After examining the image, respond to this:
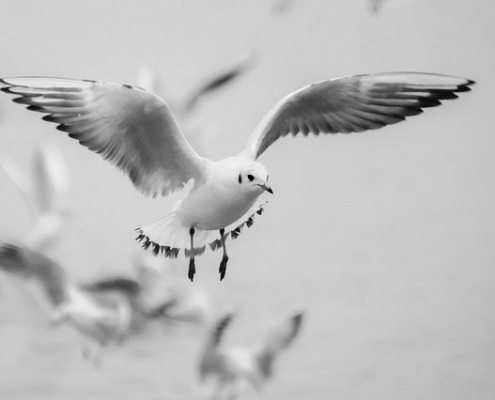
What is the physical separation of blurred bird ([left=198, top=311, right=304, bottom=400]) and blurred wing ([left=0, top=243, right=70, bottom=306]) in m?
0.74

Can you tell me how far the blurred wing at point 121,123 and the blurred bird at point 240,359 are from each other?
2.06 m

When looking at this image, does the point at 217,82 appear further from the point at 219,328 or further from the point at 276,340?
the point at 276,340

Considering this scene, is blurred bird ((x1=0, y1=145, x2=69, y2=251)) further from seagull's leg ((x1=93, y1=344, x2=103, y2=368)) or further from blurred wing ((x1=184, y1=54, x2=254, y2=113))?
blurred wing ((x1=184, y1=54, x2=254, y2=113))

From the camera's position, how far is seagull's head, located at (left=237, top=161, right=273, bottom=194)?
108 inches

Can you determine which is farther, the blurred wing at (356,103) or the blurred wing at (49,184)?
the blurred wing at (49,184)

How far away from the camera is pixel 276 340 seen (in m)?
5.39

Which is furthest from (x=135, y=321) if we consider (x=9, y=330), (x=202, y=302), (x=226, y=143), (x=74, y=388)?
(x=226, y=143)

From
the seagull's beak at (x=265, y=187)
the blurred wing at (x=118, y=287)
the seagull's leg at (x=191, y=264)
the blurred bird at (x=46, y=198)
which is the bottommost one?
the blurred wing at (x=118, y=287)

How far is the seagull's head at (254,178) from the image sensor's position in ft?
8.96

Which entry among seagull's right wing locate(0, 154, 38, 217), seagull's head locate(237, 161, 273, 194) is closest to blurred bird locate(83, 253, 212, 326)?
seagull's right wing locate(0, 154, 38, 217)

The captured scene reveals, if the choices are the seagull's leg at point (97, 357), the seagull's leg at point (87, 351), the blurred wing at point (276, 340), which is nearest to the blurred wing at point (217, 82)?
the blurred wing at point (276, 340)

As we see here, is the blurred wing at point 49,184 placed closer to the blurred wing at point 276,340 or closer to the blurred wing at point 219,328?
the blurred wing at point 219,328

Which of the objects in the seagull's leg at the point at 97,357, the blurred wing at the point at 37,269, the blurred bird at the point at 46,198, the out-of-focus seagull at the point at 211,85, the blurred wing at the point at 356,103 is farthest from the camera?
the seagull's leg at the point at 97,357

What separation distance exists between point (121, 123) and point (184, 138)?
0.61 feet
